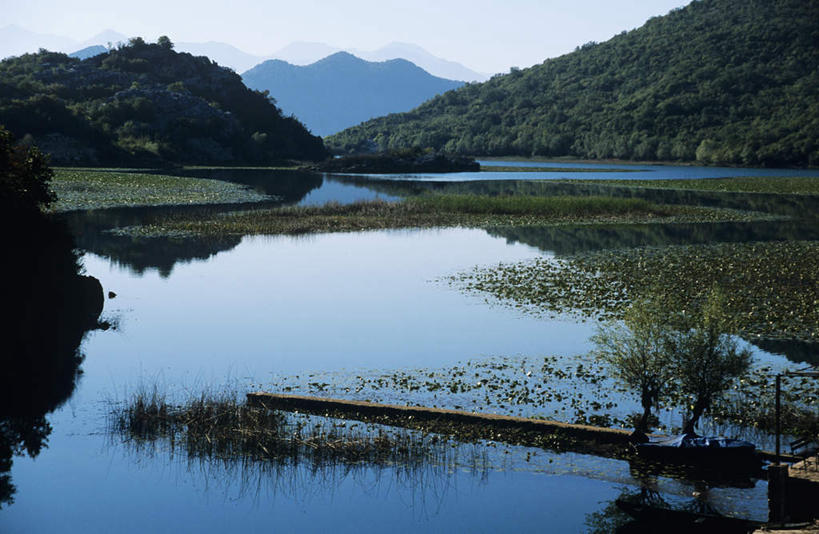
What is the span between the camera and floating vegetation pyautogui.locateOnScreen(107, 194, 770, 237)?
53562 mm

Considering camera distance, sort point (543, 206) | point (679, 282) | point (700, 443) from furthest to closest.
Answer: point (543, 206)
point (679, 282)
point (700, 443)

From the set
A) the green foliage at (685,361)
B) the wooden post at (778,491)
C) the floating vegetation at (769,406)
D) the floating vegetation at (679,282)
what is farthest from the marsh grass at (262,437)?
the floating vegetation at (679,282)

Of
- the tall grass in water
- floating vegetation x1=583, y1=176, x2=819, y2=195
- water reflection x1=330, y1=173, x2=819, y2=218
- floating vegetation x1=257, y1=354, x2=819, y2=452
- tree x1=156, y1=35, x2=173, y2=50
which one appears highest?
tree x1=156, y1=35, x2=173, y2=50

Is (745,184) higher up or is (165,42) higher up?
(165,42)

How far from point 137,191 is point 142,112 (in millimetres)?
75510

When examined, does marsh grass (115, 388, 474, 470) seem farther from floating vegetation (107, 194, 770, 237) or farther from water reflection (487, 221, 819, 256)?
floating vegetation (107, 194, 770, 237)

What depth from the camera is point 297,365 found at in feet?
72.9

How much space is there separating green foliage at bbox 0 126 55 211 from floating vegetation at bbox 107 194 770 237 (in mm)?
18342

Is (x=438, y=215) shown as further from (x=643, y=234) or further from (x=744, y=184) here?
(x=744, y=184)

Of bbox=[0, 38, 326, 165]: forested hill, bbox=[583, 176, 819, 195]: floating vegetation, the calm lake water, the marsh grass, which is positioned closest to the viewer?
the calm lake water

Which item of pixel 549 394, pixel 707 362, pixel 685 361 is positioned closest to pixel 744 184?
pixel 549 394

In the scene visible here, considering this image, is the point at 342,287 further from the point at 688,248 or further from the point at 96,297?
the point at 688,248

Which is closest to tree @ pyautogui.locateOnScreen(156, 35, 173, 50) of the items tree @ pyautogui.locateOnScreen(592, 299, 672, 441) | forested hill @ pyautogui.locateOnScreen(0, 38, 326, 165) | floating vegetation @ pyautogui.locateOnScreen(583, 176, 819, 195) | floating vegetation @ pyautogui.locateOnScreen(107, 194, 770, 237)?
forested hill @ pyautogui.locateOnScreen(0, 38, 326, 165)

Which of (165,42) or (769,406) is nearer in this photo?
(769,406)
